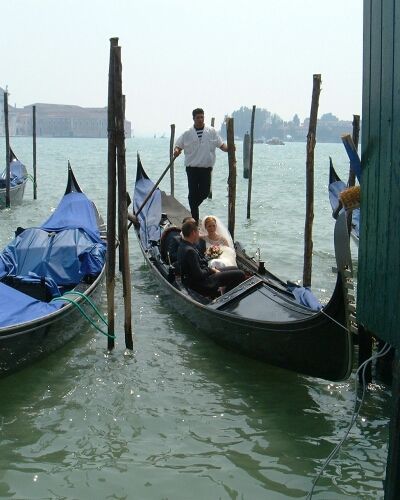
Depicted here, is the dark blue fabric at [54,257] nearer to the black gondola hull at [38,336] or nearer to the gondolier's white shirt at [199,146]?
the black gondola hull at [38,336]

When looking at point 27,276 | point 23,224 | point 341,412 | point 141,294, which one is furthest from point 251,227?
point 341,412

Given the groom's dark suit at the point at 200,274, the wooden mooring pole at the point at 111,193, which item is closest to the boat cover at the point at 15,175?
the groom's dark suit at the point at 200,274

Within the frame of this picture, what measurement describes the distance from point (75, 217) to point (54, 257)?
1243 millimetres

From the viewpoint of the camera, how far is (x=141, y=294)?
20.8ft

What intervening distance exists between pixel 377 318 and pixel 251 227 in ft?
27.6

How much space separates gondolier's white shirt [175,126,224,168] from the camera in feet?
23.6

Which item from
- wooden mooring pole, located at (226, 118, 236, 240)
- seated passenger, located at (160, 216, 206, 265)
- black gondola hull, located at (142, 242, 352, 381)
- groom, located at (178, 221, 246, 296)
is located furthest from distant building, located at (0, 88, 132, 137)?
black gondola hull, located at (142, 242, 352, 381)

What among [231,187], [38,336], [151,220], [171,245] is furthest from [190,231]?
[231,187]

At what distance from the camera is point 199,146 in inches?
284

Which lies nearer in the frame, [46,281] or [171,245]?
[46,281]

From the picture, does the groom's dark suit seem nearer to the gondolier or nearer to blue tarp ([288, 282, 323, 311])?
blue tarp ([288, 282, 323, 311])

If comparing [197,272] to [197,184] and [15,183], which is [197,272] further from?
[15,183]

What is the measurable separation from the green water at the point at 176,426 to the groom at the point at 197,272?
382 millimetres

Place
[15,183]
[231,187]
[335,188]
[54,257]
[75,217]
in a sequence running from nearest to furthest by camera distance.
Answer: [54,257]
[75,217]
[231,187]
[335,188]
[15,183]
